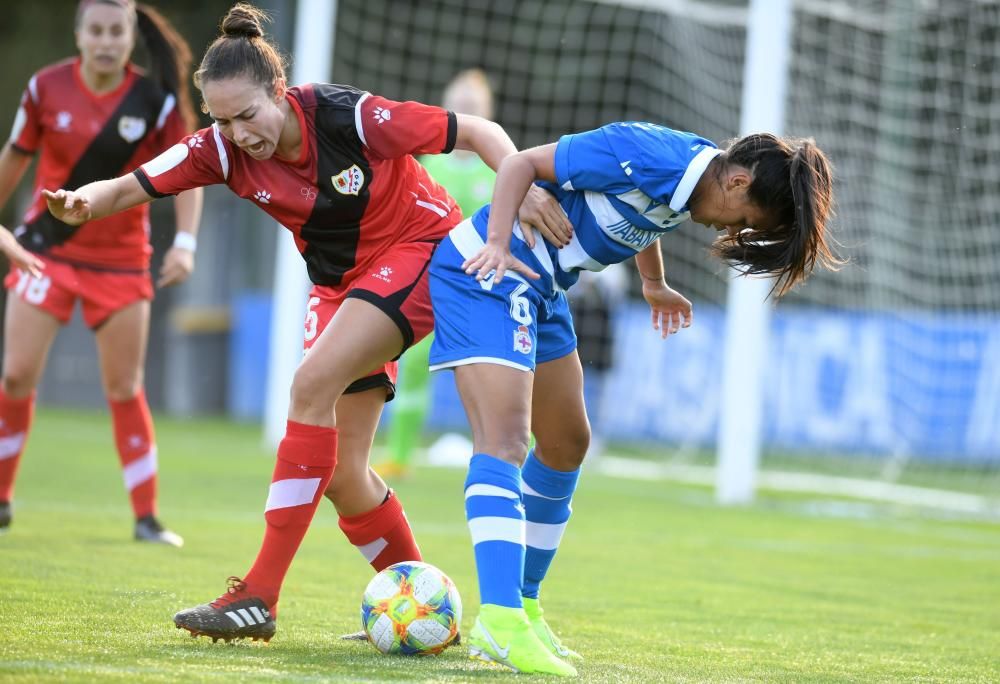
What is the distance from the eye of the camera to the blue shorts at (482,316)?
142 inches

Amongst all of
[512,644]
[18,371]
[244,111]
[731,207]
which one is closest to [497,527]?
[512,644]

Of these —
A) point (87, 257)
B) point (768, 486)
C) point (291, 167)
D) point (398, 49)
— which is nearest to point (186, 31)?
point (398, 49)

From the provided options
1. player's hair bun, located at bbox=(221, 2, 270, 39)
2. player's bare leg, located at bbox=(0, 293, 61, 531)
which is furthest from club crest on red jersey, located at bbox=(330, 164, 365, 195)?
player's bare leg, located at bbox=(0, 293, 61, 531)

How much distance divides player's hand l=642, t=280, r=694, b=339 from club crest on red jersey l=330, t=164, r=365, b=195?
0.96 m

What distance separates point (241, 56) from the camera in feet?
12.3

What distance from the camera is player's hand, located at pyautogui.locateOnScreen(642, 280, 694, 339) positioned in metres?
4.32

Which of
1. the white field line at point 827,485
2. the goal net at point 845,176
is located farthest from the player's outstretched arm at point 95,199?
the goal net at point 845,176

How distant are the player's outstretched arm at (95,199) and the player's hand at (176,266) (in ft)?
5.37

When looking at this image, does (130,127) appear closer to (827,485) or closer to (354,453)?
(354,453)

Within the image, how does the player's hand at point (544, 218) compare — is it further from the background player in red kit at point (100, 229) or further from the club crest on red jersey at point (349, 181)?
the background player in red kit at point (100, 229)

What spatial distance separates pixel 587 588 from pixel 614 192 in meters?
2.17

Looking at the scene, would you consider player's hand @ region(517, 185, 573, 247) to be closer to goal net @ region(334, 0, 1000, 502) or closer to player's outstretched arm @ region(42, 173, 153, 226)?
player's outstretched arm @ region(42, 173, 153, 226)

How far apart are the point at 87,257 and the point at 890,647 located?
3665 millimetres

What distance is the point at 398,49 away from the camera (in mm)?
13648
